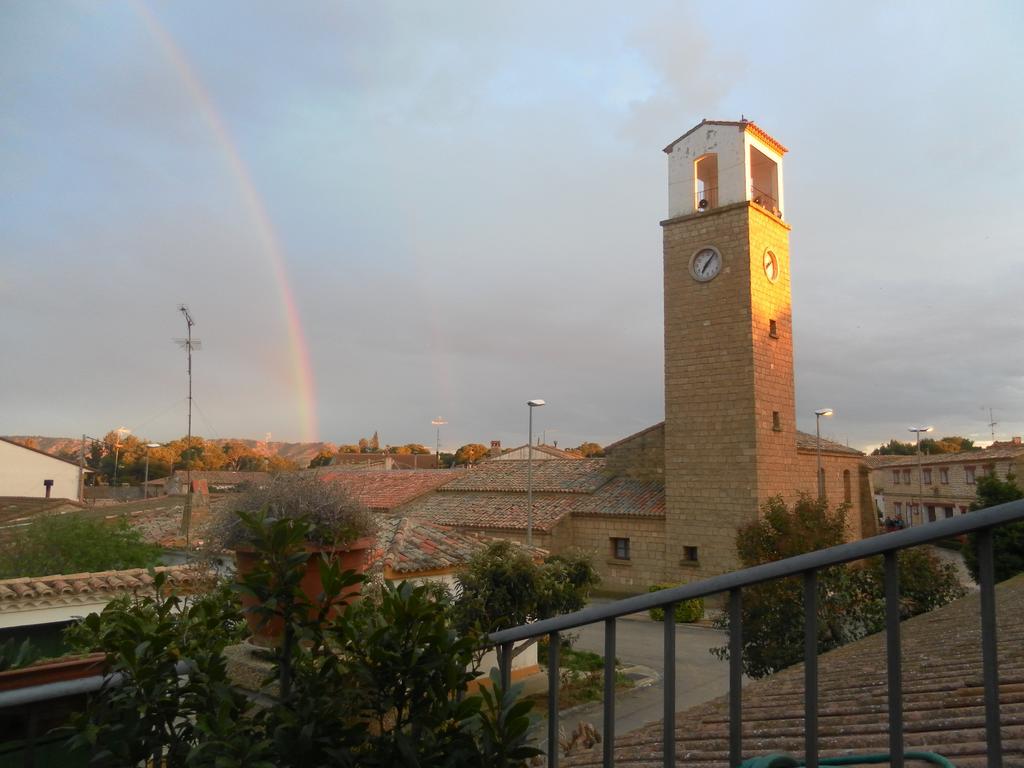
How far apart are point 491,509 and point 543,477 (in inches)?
103

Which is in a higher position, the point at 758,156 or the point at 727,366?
the point at 758,156

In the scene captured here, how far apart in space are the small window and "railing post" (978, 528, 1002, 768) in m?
21.9

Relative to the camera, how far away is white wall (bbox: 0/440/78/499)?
32094mm

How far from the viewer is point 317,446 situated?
285 feet

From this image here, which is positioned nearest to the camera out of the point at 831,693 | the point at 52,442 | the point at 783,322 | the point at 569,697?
the point at 831,693

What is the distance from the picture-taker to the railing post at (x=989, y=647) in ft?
4.27

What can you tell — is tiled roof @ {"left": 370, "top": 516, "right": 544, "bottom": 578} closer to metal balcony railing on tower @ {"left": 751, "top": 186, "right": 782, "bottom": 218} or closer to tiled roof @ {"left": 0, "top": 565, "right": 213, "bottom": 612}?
tiled roof @ {"left": 0, "top": 565, "right": 213, "bottom": 612}

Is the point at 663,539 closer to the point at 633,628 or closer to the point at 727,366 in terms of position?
the point at 633,628

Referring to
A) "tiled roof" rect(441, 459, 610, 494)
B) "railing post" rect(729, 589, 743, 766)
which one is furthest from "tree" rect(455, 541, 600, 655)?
"tiled roof" rect(441, 459, 610, 494)

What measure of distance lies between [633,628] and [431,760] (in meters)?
18.0

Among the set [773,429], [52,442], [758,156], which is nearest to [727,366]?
[773,429]

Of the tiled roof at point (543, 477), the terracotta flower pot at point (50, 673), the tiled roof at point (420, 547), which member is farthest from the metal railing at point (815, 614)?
the tiled roof at point (543, 477)

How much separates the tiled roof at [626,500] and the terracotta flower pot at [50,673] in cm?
→ 2077

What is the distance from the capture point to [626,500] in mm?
23359
